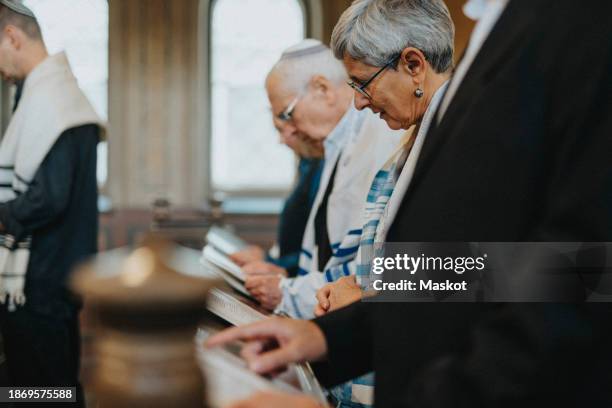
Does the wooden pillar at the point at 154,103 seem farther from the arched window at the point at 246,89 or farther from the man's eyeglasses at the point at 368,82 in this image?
the man's eyeglasses at the point at 368,82

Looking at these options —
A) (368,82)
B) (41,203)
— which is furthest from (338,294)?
(41,203)

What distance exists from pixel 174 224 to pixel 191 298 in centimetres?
672

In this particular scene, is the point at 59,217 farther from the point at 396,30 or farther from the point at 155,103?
the point at 155,103

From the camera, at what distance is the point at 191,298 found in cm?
73

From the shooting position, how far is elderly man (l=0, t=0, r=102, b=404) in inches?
119

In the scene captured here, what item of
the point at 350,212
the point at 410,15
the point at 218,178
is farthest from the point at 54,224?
the point at 218,178

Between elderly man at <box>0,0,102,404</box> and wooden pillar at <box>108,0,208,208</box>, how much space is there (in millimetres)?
5552

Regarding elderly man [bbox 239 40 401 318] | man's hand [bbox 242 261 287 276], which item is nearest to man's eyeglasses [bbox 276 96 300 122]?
elderly man [bbox 239 40 401 318]

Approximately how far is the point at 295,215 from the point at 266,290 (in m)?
1.10

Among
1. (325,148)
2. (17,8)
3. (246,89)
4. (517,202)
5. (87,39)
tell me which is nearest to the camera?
(517,202)

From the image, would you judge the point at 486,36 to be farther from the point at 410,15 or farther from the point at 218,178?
the point at 218,178

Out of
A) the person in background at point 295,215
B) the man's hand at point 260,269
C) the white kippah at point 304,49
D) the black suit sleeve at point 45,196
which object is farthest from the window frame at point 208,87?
the white kippah at point 304,49

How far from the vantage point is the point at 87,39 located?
8898 millimetres

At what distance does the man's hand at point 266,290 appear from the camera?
2424mm
